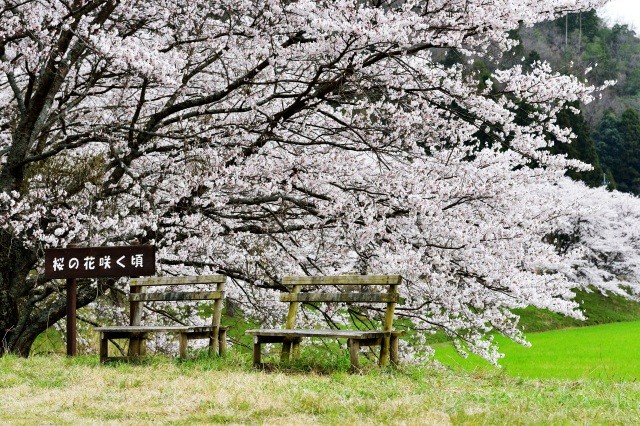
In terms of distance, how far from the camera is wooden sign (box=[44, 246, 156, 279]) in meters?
8.41

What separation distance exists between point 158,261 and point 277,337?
3.25 m

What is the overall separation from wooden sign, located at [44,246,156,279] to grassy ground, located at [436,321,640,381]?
22.0 feet

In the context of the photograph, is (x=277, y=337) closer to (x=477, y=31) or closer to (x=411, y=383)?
(x=411, y=383)

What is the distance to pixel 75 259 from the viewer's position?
28.5 ft

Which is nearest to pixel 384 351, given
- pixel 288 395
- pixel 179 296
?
pixel 288 395

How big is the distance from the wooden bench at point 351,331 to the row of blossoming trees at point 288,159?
1833mm

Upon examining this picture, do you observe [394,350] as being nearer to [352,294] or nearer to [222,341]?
[352,294]

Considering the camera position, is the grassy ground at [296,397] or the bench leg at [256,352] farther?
the bench leg at [256,352]

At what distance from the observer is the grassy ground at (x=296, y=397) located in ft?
15.2

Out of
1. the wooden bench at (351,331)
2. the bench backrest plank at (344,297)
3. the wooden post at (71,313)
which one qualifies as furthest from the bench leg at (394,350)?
the wooden post at (71,313)

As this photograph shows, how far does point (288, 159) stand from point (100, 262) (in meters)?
2.75

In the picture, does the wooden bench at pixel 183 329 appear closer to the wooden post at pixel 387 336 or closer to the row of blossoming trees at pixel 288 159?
the row of blossoming trees at pixel 288 159

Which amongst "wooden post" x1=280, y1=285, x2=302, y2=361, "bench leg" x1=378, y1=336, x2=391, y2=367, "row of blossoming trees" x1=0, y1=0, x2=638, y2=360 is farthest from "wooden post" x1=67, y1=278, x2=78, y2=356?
"bench leg" x1=378, y1=336, x2=391, y2=367

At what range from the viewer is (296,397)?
5.28 metres
